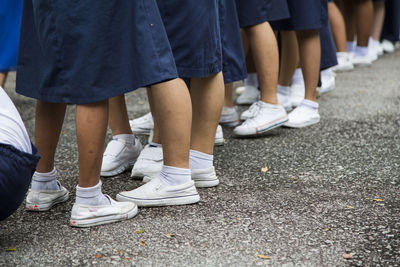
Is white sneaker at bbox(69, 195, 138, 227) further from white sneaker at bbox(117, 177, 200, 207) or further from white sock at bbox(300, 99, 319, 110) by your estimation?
white sock at bbox(300, 99, 319, 110)

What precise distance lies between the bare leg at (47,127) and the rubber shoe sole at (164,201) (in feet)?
1.14

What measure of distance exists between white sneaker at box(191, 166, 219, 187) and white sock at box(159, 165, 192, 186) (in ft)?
0.71

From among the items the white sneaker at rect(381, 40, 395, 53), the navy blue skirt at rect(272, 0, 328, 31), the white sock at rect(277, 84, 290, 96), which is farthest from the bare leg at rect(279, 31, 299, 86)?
the white sneaker at rect(381, 40, 395, 53)

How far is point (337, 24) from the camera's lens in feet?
19.8

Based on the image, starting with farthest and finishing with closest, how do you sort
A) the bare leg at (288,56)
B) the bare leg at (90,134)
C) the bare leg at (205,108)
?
the bare leg at (288,56) → the bare leg at (205,108) → the bare leg at (90,134)

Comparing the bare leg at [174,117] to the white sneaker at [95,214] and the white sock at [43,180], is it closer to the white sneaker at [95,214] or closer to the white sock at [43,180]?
the white sneaker at [95,214]

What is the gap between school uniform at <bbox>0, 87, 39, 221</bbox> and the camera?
196cm

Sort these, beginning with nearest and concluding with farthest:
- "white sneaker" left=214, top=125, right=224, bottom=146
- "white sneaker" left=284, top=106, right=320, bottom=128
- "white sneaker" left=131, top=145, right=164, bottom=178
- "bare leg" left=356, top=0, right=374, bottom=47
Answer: "white sneaker" left=131, top=145, right=164, bottom=178 → "white sneaker" left=214, top=125, right=224, bottom=146 → "white sneaker" left=284, top=106, right=320, bottom=128 → "bare leg" left=356, top=0, right=374, bottom=47

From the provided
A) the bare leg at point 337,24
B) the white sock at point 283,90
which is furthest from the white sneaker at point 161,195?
the bare leg at point 337,24

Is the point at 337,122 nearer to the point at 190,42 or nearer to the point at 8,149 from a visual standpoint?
the point at 190,42

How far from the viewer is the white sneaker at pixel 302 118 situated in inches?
153

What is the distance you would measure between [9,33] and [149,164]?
1798 mm

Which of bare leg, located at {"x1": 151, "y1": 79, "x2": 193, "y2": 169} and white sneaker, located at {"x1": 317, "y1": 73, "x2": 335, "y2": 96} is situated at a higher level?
bare leg, located at {"x1": 151, "y1": 79, "x2": 193, "y2": 169}

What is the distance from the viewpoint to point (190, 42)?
2.49 m
